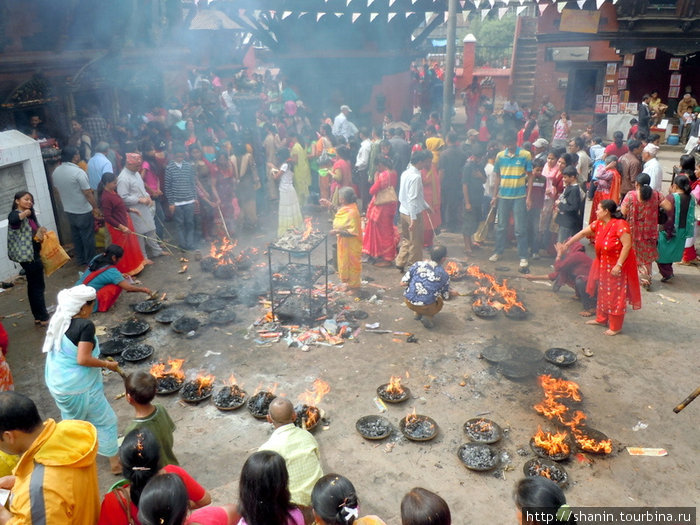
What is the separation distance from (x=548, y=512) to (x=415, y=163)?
674 centimetres

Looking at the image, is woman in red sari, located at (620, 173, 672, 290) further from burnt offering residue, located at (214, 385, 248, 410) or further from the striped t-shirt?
burnt offering residue, located at (214, 385, 248, 410)

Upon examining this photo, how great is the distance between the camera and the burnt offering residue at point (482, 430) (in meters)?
5.20

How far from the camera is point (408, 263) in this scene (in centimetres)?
934

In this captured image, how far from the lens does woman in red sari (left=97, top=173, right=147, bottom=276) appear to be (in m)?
8.57

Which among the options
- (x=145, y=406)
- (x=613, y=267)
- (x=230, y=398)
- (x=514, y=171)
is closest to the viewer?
(x=145, y=406)

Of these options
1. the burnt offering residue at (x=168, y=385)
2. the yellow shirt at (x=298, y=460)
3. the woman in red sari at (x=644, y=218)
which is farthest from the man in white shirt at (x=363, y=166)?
the yellow shirt at (x=298, y=460)

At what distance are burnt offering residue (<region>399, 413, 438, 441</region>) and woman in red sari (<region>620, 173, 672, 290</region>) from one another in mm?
5062

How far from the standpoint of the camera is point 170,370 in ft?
21.3

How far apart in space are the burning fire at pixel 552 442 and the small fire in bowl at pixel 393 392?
1426 millimetres

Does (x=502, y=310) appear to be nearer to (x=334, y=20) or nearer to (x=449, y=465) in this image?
(x=449, y=465)

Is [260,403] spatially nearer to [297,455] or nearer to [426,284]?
[297,455]

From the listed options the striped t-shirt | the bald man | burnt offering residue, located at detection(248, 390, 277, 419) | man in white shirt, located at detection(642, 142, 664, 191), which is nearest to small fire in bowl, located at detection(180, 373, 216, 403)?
burnt offering residue, located at detection(248, 390, 277, 419)

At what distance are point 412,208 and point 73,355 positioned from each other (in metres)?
5.77

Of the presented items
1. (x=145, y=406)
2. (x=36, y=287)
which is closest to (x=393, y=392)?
(x=145, y=406)
